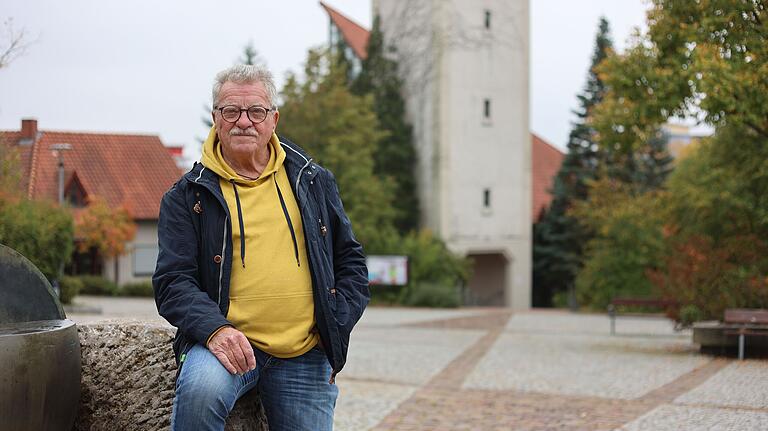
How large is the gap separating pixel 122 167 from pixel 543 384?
3293 cm

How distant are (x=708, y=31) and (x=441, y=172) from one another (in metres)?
26.3

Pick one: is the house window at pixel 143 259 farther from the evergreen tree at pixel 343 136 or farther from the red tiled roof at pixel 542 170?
the red tiled roof at pixel 542 170

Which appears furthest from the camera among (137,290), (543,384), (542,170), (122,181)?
(542,170)

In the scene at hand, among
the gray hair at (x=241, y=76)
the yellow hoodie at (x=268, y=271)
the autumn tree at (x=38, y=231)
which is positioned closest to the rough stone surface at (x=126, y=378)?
the yellow hoodie at (x=268, y=271)

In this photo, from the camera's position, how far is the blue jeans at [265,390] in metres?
3.74

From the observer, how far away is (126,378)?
5184 mm

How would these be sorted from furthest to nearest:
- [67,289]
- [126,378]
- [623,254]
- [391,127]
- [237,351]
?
[391,127] < [623,254] < [67,289] < [126,378] < [237,351]

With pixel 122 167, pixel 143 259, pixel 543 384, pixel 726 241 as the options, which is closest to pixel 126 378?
pixel 543 384

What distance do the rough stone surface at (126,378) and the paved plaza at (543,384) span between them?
2.19ft

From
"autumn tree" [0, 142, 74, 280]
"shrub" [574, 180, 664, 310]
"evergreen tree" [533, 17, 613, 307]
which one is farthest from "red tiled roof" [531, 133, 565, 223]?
"autumn tree" [0, 142, 74, 280]

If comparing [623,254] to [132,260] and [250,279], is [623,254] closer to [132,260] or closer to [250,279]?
[132,260]

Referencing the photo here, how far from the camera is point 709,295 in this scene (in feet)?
55.2

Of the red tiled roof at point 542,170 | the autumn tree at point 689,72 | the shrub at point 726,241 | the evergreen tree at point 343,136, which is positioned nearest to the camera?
the autumn tree at point 689,72

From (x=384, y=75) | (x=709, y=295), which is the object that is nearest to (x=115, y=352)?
(x=709, y=295)
